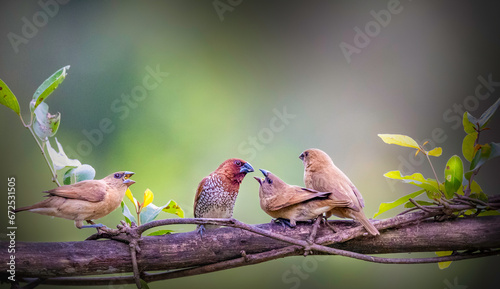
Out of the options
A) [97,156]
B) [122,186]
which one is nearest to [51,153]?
[122,186]

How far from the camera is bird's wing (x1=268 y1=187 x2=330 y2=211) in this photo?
1.26m

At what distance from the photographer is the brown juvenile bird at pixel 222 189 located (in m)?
1.56

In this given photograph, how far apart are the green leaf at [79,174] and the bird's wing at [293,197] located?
51 centimetres

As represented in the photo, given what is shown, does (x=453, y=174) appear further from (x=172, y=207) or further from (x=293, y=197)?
(x=172, y=207)

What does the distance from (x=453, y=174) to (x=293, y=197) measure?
0.40m

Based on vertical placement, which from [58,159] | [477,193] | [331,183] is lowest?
[477,193]

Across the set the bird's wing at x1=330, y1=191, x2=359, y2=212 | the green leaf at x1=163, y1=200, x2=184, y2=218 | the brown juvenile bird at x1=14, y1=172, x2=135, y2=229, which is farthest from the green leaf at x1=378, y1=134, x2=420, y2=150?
the brown juvenile bird at x1=14, y1=172, x2=135, y2=229

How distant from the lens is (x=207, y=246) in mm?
1212

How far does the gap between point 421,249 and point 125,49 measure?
1.99m

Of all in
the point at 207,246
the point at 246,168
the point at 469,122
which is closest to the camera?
the point at 207,246

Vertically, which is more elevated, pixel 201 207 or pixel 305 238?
pixel 201 207

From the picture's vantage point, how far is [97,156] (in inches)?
96.6

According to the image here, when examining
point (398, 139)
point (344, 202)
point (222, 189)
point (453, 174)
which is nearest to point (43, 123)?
point (222, 189)

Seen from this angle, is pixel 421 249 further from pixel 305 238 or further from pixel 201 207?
pixel 201 207
